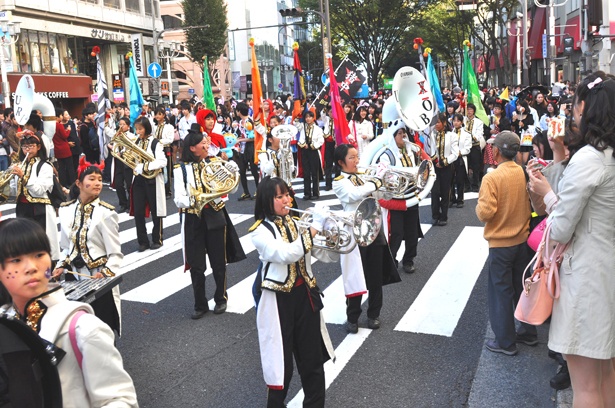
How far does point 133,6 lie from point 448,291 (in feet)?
133

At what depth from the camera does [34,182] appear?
701cm

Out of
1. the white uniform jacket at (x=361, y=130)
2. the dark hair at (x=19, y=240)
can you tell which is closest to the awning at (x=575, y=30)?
the white uniform jacket at (x=361, y=130)

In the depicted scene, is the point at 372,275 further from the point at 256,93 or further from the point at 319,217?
the point at 256,93

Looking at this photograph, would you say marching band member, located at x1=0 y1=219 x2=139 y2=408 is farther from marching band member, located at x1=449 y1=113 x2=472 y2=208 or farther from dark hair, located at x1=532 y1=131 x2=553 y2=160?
marching band member, located at x1=449 y1=113 x2=472 y2=208

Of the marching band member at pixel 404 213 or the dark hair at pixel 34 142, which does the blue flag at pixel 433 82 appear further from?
the dark hair at pixel 34 142

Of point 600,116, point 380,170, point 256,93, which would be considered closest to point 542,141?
point 380,170

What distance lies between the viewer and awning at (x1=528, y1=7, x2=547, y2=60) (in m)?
42.0

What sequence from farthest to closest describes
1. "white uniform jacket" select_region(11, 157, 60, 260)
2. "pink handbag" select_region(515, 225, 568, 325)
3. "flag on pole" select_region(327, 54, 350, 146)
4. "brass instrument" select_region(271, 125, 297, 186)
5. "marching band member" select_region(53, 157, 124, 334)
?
"flag on pole" select_region(327, 54, 350, 146), "brass instrument" select_region(271, 125, 297, 186), "white uniform jacket" select_region(11, 157, 60, 260), "marching band member" select_region(53, 157, 124, 334), "pink handbag" select_region(515, 225, 568, 325)

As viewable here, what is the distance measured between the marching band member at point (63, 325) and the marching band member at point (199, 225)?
4148 millimetres

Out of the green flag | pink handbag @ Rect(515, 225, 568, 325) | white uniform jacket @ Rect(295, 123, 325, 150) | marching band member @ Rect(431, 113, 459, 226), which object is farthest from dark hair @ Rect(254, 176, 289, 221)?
the green flag

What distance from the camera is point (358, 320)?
6246mm

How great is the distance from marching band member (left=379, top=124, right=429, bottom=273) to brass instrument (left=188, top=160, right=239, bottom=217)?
71.4 inches

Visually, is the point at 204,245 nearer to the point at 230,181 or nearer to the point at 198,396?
the point at 230,181

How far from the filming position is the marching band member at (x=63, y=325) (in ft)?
7.06
